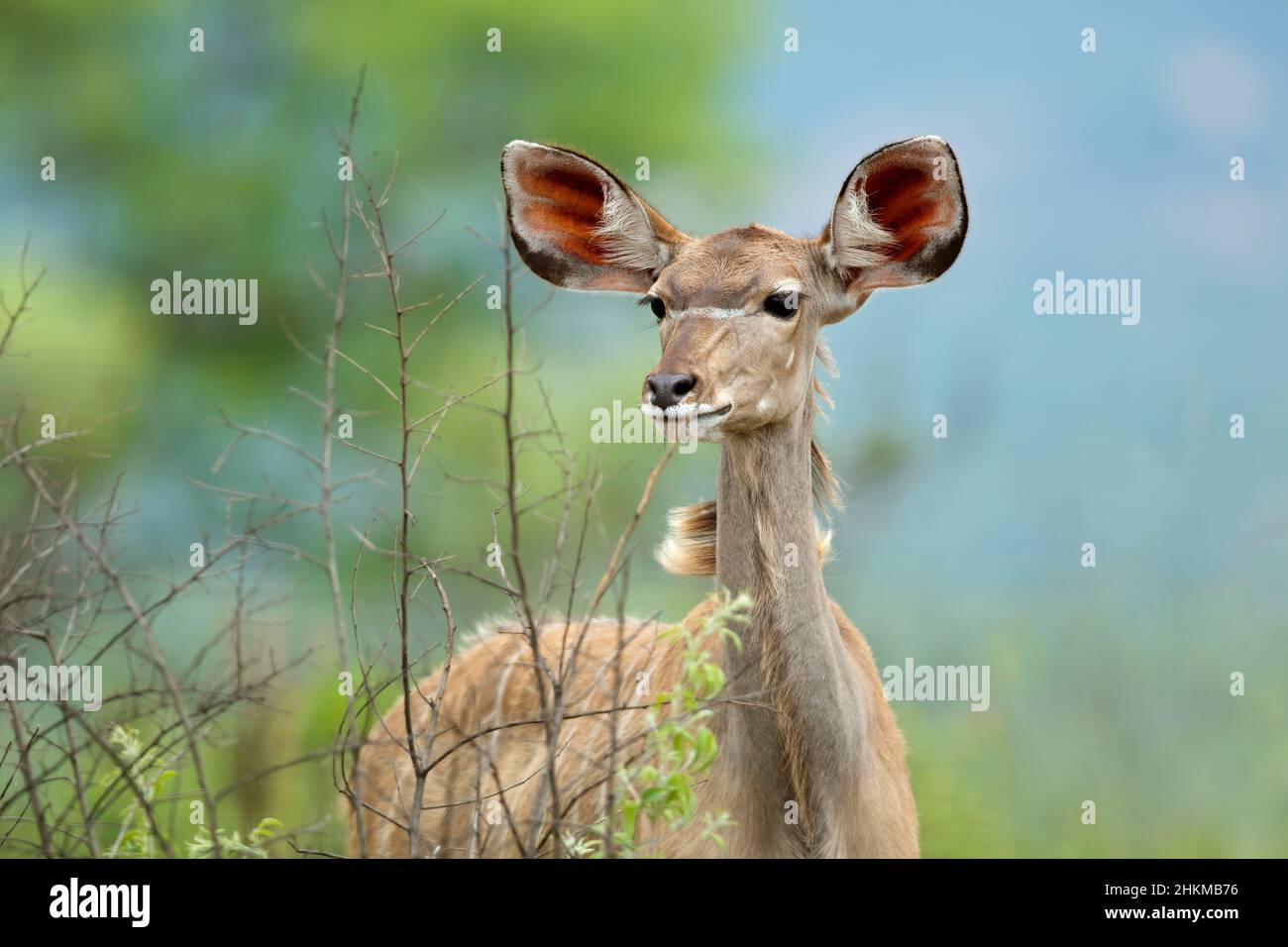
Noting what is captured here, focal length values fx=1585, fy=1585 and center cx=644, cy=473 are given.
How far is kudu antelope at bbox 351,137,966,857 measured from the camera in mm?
4496

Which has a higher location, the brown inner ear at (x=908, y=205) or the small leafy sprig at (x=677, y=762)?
the brown inner ear at (x=908, y=205)

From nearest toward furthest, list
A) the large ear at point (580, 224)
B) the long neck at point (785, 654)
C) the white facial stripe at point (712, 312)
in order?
the long neck at point (785, 654) < the white facial stripe at point (712, 312) < the large ear at point (580, 224)

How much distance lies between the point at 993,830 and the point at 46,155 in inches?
594

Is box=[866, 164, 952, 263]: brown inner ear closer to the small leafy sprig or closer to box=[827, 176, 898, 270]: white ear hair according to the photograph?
box=[827, 176, 898, 270]: white ear hair

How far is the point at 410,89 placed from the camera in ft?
62.0

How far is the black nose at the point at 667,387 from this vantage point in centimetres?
439

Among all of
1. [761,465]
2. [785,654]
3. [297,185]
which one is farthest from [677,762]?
[297,185]

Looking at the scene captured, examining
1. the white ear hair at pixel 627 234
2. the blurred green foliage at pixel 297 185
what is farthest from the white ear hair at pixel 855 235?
the blurred green foliage at pixel 297 185

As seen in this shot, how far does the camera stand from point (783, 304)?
15.7 feet

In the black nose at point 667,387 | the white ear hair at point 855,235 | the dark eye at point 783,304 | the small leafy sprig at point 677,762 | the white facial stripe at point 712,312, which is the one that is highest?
the white ear hair at point 855,235

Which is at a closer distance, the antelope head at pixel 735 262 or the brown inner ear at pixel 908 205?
the antelope head at pixel 735 262

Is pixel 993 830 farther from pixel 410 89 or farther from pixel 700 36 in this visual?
pixel 700 36

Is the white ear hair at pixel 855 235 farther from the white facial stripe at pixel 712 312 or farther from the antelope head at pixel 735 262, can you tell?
the white facial stripe at pixel 712 312
